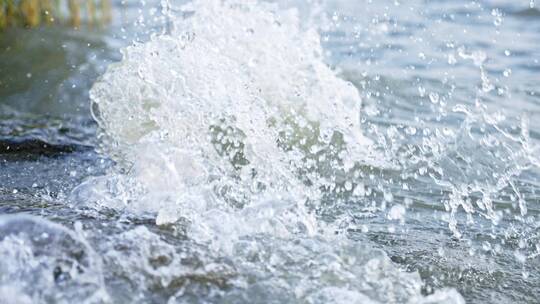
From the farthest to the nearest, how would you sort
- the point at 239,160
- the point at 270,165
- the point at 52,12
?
the point at 52,12, the point at 239,160, the point at 270,165

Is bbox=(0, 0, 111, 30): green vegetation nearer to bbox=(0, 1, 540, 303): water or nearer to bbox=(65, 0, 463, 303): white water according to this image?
bbox=(0, 1, 540, 303): water

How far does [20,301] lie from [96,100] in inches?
103

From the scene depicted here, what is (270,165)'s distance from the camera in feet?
13.7

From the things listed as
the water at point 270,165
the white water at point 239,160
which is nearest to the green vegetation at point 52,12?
the water at point 270,165

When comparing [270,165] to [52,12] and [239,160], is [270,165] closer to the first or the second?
[239,160]

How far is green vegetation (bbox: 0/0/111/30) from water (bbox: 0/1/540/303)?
20.0 inches

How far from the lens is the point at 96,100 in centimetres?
497

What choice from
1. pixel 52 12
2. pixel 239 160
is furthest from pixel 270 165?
pixel 52 12

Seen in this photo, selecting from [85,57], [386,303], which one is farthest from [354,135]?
[85,57]

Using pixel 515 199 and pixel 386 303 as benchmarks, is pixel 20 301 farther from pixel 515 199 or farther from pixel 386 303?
pixel 515 199

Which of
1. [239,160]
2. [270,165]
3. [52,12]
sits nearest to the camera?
[270,165]

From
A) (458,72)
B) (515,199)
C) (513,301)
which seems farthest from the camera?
(458,72)

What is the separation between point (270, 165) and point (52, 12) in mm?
5066

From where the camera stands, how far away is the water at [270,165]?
9.02 ft
